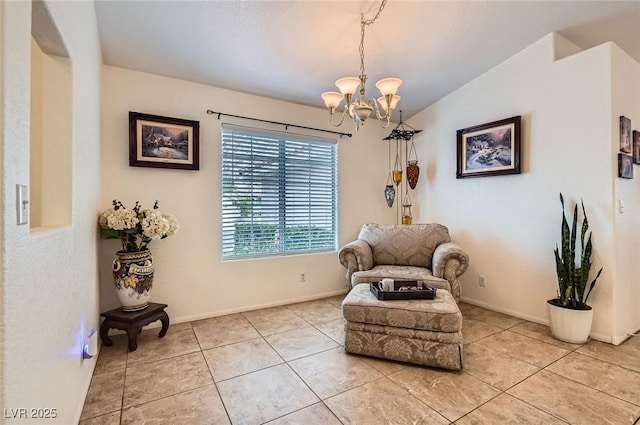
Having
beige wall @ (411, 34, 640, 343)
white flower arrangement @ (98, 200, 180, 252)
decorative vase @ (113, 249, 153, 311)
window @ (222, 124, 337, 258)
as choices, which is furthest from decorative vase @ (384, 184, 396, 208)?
decorative vase @ (113, 249, 153, 311)

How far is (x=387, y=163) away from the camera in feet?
14.5

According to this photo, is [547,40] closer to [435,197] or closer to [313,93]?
[435,197]

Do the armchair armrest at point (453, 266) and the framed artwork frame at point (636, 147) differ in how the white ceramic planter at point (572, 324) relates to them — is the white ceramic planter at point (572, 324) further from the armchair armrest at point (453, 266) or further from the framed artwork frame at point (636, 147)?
the framed artwork frame at point (636, 147)

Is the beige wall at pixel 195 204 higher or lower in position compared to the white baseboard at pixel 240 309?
higher

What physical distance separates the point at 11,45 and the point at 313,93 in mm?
2911

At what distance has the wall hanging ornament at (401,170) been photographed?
163 inches

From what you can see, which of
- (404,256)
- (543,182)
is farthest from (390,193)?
(543,182)

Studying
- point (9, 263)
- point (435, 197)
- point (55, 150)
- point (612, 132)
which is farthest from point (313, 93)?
point (9, 263)

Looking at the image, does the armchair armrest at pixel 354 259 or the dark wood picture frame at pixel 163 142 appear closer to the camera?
the dark wood picture frame at pixel 163 142

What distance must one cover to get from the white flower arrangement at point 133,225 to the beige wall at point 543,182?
3322mm

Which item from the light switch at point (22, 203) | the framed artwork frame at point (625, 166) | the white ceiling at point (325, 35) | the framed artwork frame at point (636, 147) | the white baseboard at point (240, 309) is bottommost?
the white baseboard at point (240, 309)

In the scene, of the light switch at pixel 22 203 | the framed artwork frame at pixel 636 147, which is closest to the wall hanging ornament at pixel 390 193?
the framed artwork frame at pixel 636 147

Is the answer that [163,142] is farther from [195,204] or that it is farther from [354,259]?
[354,259]

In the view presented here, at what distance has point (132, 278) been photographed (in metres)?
2.42
